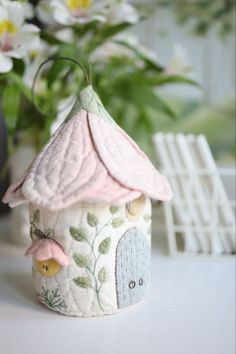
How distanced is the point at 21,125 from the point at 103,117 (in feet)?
0.90

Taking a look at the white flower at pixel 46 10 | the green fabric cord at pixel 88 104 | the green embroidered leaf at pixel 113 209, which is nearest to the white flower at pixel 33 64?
the white flower at pixel 46 10

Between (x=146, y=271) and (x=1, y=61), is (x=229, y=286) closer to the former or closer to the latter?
(x=146, y=271)

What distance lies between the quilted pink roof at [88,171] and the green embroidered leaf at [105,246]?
0.05 metres

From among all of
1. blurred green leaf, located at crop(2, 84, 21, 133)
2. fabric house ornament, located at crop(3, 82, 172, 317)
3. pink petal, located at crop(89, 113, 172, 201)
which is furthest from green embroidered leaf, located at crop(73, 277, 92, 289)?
blurred green leaf, located at crop(2, 84, 21, 133)

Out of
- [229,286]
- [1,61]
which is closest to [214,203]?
[229,286]

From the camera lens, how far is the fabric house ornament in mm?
562

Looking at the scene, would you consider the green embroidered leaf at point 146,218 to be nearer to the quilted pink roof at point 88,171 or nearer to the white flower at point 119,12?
the quilted pink roof at point 88,171

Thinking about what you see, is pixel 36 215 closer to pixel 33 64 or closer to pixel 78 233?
pixel 78 233

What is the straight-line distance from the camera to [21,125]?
2.81 feet

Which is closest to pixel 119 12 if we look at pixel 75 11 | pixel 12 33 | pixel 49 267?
pixel 75 11

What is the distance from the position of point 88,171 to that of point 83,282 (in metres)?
0.12

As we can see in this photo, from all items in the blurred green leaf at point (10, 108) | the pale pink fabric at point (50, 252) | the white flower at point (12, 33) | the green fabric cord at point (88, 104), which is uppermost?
the white flower at point (12, 33)

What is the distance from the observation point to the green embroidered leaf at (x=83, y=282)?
58cm

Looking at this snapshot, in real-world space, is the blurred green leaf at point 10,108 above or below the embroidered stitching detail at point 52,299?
above
